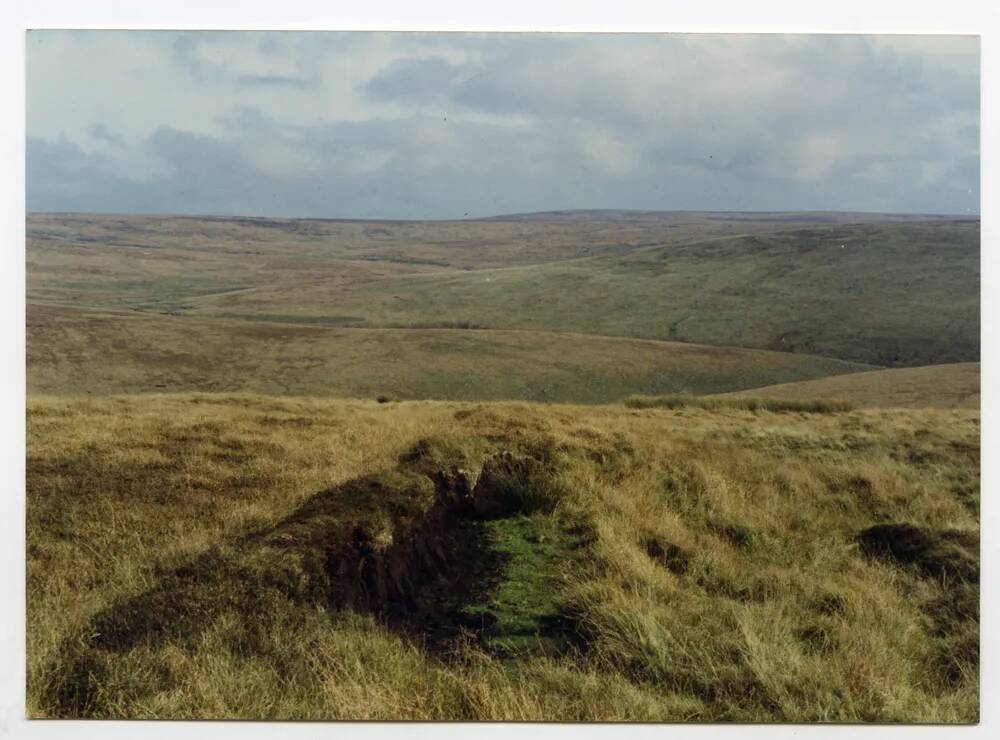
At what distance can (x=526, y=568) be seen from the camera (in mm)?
5652

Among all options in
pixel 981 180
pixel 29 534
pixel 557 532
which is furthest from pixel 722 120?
pixel 29 534

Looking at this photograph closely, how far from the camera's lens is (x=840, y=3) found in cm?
533

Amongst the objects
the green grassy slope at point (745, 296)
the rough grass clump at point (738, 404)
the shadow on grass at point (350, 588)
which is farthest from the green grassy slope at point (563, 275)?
the shadow on grass at point (350, 588)

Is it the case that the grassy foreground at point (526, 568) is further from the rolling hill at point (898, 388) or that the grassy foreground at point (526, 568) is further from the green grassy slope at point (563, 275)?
the green grassy slope at point (563, 275)

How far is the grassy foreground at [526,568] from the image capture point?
16.0 feet

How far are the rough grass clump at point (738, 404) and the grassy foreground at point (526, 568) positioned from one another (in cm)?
27

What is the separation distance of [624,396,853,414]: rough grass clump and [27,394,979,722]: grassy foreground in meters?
0.27

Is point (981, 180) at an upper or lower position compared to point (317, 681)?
upper

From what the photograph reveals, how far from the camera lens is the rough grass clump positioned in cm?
704

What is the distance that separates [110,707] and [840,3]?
6334 millimetres

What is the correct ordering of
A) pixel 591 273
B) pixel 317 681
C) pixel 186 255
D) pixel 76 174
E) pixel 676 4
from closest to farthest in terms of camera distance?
pixel 317 681, pixel 676 4, pixel 76 174, pixel 186 255, pixel 591 273

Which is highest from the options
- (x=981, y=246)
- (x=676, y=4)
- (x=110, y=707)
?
(x=676, y=4)

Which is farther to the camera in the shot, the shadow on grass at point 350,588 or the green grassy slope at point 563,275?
the green grassy slope at point 563,275

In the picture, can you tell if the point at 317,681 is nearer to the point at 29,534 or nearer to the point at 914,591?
the point at 29,534
